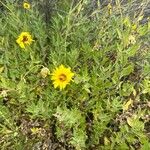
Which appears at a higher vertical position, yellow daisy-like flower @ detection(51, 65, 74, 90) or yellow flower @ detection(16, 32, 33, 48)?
yellow flower @ detection(16, 32, 33, 48)

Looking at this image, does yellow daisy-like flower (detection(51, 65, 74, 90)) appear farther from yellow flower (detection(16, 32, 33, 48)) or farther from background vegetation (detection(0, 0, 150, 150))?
yellow flower (detection(16, 32, 33, 48))

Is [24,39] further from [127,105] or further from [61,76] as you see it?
[127,105]

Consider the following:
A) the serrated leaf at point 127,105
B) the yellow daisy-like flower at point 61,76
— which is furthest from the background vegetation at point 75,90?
the yellow daisy-like flower at point 61,76

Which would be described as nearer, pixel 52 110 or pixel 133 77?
pixel 52 110

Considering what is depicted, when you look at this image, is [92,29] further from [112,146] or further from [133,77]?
[112,146]

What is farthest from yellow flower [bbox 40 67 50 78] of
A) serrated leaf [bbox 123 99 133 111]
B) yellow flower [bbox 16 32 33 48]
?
serrated leaf [bbox 123 99 133 111]

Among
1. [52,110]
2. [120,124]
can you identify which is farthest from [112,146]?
[52,110]

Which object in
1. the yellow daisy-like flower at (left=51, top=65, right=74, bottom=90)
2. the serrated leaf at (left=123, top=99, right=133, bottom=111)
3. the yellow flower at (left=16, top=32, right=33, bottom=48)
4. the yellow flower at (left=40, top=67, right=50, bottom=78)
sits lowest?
the serrated leaf at (left=123, top=99, right=133, bottom=111)
